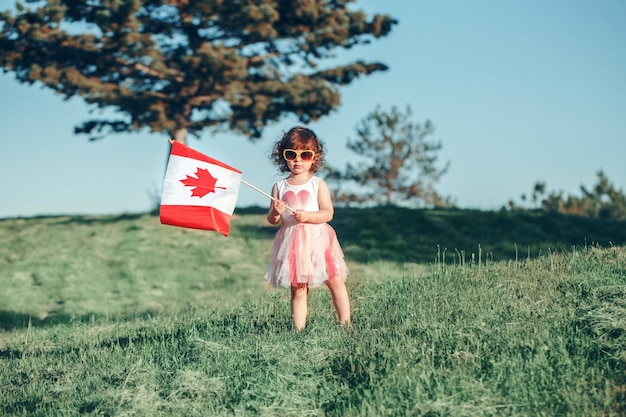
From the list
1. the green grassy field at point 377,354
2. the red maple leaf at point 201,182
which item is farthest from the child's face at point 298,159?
the green grassy field at point 377,354

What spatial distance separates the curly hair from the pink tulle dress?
24 centimetres

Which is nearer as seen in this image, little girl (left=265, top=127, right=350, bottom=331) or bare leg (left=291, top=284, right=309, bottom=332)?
little girl (left=265, top=127, right=350, bottom=331)

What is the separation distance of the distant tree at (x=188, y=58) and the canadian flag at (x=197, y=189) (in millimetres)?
12178

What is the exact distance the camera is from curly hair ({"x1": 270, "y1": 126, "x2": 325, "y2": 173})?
19.7 feet

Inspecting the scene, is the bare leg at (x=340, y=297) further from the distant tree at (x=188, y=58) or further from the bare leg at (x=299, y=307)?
the distant tree at (x=188, y=58)

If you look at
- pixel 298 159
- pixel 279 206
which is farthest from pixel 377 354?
pixel 298 159

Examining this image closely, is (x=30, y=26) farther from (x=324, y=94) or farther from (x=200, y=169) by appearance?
(x=200, y=169)

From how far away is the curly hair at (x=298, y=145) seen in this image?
6.01 meters

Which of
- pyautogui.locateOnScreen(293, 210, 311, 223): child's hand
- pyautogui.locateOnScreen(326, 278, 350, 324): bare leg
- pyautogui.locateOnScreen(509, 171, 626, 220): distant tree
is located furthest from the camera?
pyautogui.locateOnScreen(509, 171, 626, 220): distant tree

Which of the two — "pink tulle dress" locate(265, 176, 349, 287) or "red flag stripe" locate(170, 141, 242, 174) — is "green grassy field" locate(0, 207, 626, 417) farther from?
"red flag stripe" locate(170, 141, 242, 174)

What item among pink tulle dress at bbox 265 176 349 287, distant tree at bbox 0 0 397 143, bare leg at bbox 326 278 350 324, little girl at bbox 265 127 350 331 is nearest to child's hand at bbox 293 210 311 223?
little girl at bbox 265 127 350 331

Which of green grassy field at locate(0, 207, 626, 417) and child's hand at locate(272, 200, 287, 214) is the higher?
child's hand at locate(272, 200, 287, 214)

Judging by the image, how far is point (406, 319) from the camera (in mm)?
5797

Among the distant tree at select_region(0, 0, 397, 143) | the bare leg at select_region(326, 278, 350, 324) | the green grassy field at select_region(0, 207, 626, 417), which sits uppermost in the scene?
the distant tree at select_region(0, 0, 397, 143)
